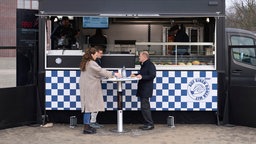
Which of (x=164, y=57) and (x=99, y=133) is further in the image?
(x=164, y=57)

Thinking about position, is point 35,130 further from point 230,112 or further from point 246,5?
point 246,5

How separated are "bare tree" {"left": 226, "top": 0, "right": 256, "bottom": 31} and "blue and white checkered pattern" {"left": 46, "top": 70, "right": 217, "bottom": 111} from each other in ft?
75.3

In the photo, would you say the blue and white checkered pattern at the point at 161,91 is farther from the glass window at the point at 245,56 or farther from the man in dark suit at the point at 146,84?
the glass window at the point at 245,56

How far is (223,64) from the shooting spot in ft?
27.1

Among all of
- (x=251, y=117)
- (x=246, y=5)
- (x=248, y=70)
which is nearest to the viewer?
(x=251, y=117)

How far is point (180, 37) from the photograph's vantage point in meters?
9.27

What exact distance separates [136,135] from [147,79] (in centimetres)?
99

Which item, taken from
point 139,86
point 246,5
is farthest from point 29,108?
point 246,5

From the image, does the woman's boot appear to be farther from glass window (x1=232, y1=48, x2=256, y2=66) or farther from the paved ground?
glass window (x1=232, y1=48, x2=256, y2=66)

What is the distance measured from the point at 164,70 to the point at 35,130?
263 centimetres

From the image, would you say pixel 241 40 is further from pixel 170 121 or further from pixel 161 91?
pixel 170 121

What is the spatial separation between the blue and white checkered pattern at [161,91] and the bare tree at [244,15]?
2297 centimetres

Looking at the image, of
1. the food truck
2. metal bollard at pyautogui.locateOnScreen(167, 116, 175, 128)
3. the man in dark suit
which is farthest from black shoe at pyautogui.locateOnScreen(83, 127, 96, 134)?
metal bollard at pyautogui.locateOnScreen(167, 116, 175, 128)

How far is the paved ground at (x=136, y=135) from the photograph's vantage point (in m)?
7.00
